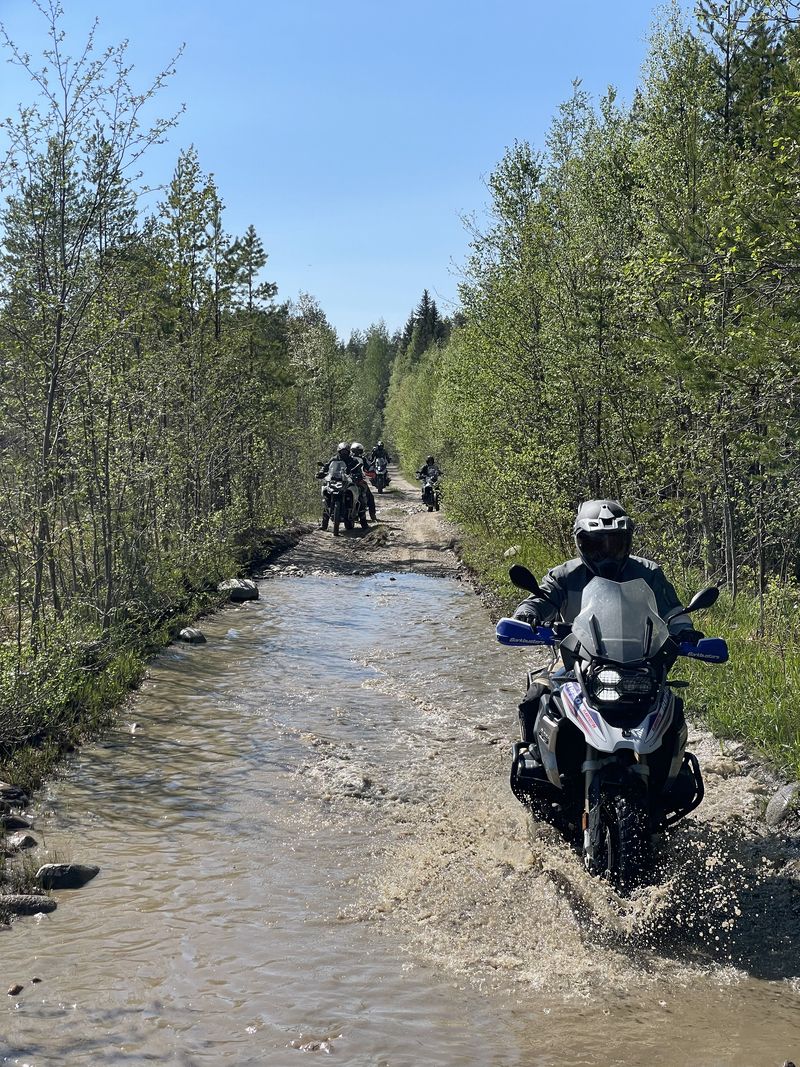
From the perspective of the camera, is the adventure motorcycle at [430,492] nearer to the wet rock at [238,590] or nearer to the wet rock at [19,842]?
the wet rock at [238,590]

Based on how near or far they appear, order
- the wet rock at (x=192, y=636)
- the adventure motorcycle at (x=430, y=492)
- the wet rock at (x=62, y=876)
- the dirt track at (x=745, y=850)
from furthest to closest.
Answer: the adventure motorcycle at (x=430, y=492) < the wet rock at (x=192, y=636) < the wet rock at (x=62, y=876) < the dirt track at (x=745, y=850)

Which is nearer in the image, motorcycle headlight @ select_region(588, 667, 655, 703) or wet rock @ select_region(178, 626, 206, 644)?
motorcycle headlight @ select_region(588, 667, 655, 703)

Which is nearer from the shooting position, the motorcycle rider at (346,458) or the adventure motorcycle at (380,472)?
the motorcycle rider at (346,458)

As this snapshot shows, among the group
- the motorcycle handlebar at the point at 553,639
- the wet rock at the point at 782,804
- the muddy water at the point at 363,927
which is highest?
the motorcycle handlebar at the point at 553,639

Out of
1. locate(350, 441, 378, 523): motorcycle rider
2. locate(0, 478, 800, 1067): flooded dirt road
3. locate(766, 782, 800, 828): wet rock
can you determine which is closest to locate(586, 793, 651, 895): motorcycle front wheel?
locate(0, 478, 800, 1067): flooded dirt road

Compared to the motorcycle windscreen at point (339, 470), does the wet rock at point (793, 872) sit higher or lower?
lower

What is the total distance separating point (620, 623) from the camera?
14.6 feet

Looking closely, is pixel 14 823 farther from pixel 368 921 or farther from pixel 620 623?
pixel 620 623

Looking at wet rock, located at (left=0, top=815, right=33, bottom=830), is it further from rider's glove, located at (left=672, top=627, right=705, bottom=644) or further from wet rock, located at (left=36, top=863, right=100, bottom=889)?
rider's glove, located at (left=672, top=627, right=705, bottom=644)

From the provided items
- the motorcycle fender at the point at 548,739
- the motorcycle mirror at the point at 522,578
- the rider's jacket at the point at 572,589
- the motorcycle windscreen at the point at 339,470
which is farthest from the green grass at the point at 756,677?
the motorcycle windscreen at the point at 339,470

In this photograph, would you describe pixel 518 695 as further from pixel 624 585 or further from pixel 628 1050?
pixel 628 1050

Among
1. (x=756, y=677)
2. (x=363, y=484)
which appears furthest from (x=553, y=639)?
(x=363, y=484)

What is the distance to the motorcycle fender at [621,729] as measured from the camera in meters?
4.14

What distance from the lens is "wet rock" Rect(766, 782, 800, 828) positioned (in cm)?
560
